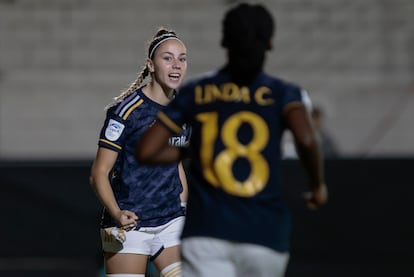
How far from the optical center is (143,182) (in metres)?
5.54

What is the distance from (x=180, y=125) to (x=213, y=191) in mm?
299

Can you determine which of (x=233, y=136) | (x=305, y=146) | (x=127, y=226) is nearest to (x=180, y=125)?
(x=233, y=136)

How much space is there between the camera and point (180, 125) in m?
3.95

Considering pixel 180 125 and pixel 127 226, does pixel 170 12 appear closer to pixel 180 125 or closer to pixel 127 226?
pixel 127 226

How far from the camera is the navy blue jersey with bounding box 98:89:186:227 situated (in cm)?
544

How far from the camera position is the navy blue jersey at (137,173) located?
5.44 meters

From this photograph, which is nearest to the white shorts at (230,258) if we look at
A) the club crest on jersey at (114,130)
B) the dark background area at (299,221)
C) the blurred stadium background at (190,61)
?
the club crest on jersey at (114,130)

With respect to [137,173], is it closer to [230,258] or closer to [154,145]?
[154,145]

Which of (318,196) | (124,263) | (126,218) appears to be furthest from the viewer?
(124,263)

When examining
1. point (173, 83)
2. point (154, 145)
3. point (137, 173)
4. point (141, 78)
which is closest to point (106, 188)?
point (137, 173)

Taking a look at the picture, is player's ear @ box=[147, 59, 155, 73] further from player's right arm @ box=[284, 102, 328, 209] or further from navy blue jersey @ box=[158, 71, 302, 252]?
player's right arm @ box=[284, 102, 328, 209]

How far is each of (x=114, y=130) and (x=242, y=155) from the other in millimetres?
1705

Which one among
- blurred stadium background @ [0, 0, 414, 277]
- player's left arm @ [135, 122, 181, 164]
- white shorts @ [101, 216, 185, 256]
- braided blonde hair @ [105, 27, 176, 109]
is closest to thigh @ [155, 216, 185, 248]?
white shorts @ [101, 216, 185, 256]

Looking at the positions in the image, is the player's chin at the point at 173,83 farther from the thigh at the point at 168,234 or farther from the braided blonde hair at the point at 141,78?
the thigh at the point at 168,234
